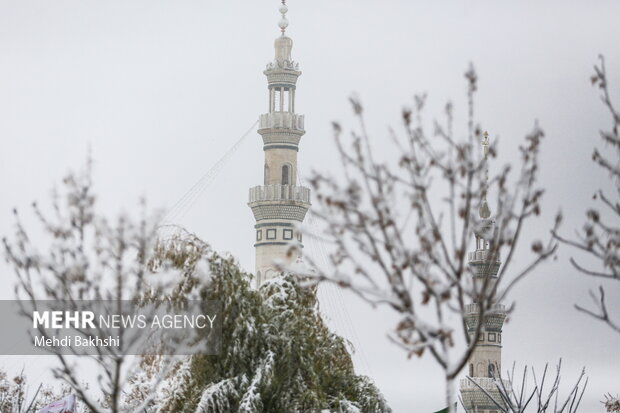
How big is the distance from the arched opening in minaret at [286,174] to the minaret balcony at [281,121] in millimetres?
1674

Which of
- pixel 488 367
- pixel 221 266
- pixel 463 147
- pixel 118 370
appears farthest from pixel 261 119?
pixel 463 147

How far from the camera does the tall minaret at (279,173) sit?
215 feet

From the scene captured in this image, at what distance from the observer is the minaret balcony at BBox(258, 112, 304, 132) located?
66.9 m

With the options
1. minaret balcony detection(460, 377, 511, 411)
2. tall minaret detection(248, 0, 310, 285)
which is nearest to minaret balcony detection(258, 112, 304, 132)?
tall minaret detection(248, 0, 310, 285)

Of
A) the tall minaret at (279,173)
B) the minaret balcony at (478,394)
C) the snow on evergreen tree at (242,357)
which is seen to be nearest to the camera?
the snow on evergreen tree at (242,357)

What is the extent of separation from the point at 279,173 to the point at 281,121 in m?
2.17

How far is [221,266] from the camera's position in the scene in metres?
31.2

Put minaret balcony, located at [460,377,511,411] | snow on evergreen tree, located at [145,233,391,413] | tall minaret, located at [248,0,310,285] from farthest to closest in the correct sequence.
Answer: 1. minaret balcony, located at [460,377,511,411]
2. tall minaret, located at [248,0,310,285]
3. snow on evergreen tree, located at [145,233,391,413]

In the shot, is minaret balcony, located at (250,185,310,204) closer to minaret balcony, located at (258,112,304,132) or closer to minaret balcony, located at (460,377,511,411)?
minaret balcony, located at (258,112,304,132)

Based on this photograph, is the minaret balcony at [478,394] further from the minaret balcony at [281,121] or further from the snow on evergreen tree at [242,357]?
the snow on evergreen tree at [242,357]

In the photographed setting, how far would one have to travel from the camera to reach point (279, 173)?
66.9 meters

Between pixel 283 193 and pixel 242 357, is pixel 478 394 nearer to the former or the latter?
pixel 283 193

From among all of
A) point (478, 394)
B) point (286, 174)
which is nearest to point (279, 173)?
point (286, 174)

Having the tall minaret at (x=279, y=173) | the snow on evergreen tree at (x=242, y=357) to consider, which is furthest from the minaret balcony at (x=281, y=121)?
the snow on evergreen tree at (x=242, y=357)
